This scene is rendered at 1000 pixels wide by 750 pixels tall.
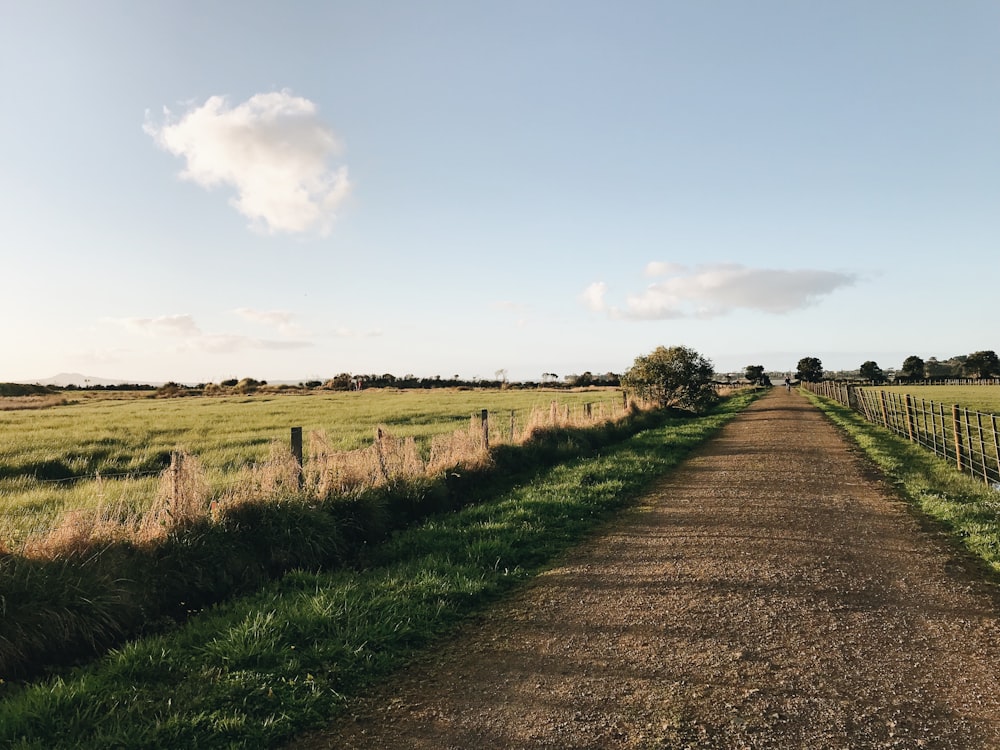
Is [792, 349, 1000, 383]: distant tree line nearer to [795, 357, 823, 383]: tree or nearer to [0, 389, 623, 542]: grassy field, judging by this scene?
[795, 357, 823, 383]: tree

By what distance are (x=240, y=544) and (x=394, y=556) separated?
1841 mm

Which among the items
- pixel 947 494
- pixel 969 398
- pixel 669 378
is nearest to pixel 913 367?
pixel 969 398

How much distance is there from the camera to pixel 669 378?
3306 centimetres

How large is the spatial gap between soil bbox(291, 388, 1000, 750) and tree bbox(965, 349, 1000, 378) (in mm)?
164380

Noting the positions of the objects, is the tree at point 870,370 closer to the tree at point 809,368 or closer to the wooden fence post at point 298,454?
the tree at point 809,368

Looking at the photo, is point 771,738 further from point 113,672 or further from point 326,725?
point 113,672

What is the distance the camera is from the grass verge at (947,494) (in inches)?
291

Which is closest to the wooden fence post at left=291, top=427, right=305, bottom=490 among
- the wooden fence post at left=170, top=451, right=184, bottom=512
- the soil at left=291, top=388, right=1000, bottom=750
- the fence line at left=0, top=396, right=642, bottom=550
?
the fence line at left=0, top=396, right=642, bottom=550

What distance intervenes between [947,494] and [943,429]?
6.50 m

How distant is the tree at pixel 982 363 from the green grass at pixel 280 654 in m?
166

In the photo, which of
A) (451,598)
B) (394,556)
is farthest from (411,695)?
(394,556)

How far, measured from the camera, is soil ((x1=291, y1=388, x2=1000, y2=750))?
3.58 m

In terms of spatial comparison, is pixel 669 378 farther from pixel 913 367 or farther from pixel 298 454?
pixel 913 367

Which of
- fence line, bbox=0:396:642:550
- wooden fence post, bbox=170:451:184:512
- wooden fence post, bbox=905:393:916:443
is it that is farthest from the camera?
wooden fence post, bbox=905:393:916:443
